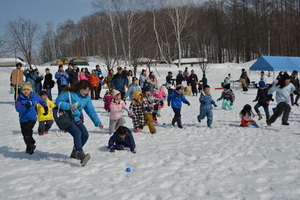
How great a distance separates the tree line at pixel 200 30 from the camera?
41.1 meters

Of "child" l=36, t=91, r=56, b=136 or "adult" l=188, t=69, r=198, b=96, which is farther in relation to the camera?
"adult" l=188, t=69, r=198, b=96

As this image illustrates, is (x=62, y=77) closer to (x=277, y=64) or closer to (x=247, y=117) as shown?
(x=247, y=117)

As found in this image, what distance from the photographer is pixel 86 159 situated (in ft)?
17.0

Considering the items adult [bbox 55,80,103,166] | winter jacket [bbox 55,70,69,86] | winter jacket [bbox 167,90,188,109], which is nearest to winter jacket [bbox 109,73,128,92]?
winter jacket [bbox 55,70,69,86]

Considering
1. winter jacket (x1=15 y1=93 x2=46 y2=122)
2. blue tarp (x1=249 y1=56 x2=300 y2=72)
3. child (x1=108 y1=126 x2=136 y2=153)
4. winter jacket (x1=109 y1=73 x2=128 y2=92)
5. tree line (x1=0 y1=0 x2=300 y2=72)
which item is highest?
tree line (x1=0 y1=0 x2=300 y2=72)

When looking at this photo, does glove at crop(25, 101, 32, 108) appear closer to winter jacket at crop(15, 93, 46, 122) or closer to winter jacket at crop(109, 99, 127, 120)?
winter jacket at crop(15, 93, 46, 122)

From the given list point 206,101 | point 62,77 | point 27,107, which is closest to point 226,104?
point 206,101

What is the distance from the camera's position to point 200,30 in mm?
46469

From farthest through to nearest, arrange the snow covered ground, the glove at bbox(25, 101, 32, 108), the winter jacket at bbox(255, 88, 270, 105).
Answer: the winter jacket at bbox(255, 88, 270, 105)
the glove at bbox(25, 101, 32, 108)
the snow covered ground

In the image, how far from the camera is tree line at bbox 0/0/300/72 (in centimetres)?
4106

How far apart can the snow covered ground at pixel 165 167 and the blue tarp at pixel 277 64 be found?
1705 cm

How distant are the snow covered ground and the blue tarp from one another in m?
17.1

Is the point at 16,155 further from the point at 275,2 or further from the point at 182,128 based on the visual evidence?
the point at 275,2

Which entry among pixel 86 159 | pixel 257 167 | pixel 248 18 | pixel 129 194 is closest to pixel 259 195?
pixel 257 167
